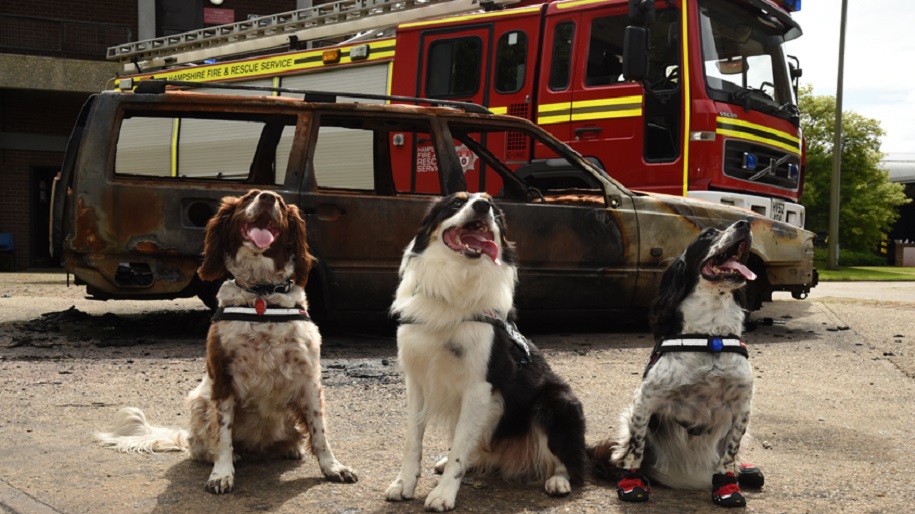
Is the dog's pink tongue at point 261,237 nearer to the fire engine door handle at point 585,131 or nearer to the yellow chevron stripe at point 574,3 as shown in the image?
the fire engine door handle at point 585,131

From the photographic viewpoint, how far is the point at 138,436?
429 centimetres

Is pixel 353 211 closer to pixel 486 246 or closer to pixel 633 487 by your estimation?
pixel 486 246

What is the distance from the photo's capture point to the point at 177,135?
34.4 feet

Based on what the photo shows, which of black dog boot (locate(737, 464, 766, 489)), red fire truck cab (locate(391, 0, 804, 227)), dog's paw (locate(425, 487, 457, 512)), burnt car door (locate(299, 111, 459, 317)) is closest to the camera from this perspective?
dog's paw (locate(425, 487, 457, 512))

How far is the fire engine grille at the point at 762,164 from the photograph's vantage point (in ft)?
30.3

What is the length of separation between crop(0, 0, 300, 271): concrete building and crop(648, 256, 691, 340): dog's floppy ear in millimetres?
18317

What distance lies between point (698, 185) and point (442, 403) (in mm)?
6257

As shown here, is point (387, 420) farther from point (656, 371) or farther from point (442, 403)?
point (656, 371)

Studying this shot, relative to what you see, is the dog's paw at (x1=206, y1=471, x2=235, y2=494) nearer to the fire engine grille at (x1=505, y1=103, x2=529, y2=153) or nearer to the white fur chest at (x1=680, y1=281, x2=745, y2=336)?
the white fur chest at (x1=680, y1=281, x2=745, y2=336)

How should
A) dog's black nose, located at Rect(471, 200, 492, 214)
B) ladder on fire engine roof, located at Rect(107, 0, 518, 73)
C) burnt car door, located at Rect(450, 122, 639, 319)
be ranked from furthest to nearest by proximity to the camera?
ladder on fire engine roof, located at Rect(107, 0, 518, 73), burnt car door, located at Rect(450, 122, 639, 319), dog's black nose, located at Rect(471, 200, 492, 214)

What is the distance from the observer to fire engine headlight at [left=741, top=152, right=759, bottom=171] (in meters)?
9.39

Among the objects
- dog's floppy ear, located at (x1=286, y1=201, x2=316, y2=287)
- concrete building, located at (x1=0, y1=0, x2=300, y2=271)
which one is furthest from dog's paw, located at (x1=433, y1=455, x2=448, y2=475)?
concrete building, located at (x1=0, y1=0, x2=300, y2=271)

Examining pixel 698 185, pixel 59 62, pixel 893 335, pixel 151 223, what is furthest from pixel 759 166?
pixel 59 62

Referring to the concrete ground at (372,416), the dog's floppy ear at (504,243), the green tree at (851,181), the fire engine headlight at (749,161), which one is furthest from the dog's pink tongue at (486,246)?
the green tree at (851,181)
